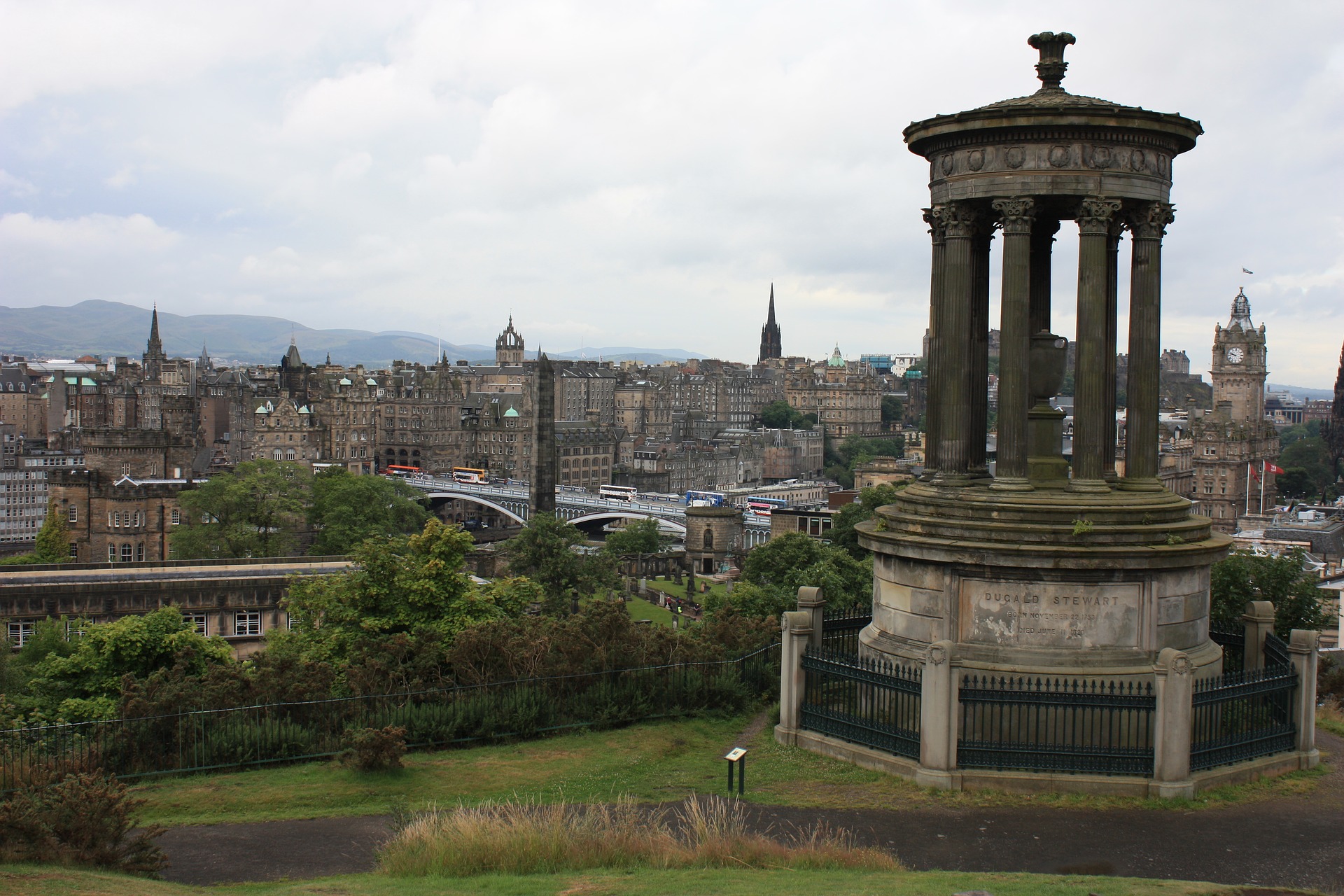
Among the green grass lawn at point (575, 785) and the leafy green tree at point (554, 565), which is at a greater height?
the green grass lawn at point (575, 785)

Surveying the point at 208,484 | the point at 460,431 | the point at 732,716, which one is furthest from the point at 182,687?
the point at 460,431

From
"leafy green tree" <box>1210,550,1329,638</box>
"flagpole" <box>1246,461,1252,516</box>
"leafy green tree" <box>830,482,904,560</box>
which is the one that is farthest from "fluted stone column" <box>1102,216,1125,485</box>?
"flagpole" <box>1246,461,1252,516</box>

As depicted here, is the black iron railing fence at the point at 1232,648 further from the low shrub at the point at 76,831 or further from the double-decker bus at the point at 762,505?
the double-decker bus at the point at 762,505

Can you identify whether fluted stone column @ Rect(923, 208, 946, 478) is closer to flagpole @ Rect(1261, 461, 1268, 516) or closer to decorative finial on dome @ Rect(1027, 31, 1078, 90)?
decorative finial on dome @ Rect(1027, 31, 1078, 90)

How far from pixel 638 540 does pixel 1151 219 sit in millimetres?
88308

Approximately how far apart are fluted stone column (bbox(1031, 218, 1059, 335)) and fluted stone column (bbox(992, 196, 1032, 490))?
7.80 ft

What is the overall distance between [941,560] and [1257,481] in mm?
142138

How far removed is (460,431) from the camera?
176m

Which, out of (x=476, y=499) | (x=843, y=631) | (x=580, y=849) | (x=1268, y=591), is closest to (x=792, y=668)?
(x=843, y=631)

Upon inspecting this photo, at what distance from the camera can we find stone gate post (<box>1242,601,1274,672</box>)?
20672 millimetres

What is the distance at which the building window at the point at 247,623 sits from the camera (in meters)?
52.5

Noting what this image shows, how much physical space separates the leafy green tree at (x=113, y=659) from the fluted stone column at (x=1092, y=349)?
1988 centimetres

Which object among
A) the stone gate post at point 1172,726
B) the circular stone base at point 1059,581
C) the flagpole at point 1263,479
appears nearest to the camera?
the stone gate post at point 1172,726

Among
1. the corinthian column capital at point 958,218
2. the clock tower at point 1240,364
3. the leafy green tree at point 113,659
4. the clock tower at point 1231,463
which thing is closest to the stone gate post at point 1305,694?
the corinthian column capital at point 958,218
